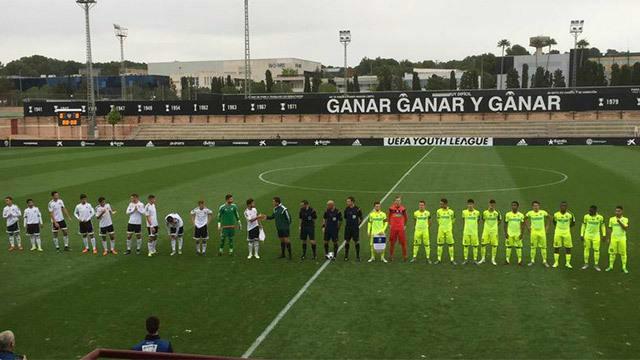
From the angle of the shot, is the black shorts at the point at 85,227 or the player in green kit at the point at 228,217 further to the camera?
the black shorts at the point at 85,227

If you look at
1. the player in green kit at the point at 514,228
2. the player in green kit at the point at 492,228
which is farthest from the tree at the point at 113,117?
the player in green kit at the point at 514,228

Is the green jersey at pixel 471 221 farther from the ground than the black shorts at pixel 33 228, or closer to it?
farther from the ground

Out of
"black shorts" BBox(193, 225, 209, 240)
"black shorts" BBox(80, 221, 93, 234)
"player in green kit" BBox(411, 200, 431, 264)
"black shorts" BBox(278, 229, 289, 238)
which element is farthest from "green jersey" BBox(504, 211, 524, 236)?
"black shorts" BBox(80, 221, 93, 234)

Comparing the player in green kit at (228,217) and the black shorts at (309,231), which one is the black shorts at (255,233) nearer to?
the player in green kit at (228,217)

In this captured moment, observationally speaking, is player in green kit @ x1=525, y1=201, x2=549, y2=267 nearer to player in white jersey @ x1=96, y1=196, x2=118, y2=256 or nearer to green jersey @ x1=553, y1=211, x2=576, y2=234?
green jersey @ x1=553, y1=211, x2=576, y2=234

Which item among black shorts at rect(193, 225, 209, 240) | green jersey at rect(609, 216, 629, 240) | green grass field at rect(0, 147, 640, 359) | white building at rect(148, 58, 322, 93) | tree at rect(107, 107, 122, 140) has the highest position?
white building at rect(148, 58, 322, 93)

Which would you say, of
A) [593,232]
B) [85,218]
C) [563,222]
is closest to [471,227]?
[563,222]

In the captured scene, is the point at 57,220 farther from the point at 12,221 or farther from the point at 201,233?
the point at 201,233

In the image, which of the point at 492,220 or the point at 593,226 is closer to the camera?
the point at 593,226

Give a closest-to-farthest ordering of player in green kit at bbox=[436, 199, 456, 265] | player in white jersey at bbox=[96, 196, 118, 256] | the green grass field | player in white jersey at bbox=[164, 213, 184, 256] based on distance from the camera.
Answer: the green grass field → player in green kit at bbox=[436, 199, 456, 265] → player in white jersey at bbox=[164, 213, 184, 256] → player in white jersey at bbox=[96, 196, 118, 256]

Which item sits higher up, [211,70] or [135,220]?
[211,70]

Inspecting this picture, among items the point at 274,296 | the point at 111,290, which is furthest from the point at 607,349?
the point at 111,290

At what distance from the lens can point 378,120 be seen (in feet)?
233

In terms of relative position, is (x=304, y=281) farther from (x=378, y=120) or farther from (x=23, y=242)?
(x=378, y=120)
